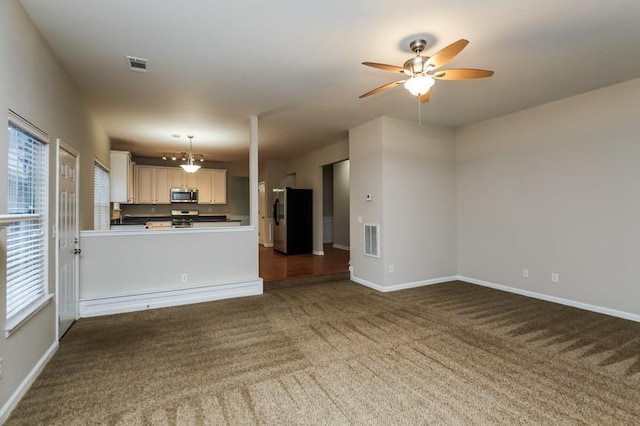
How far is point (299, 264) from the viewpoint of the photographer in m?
6.43

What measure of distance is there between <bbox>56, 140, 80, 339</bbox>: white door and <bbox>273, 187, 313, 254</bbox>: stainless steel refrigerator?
4472 mm

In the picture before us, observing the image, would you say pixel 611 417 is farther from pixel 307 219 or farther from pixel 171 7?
pixel 307 219

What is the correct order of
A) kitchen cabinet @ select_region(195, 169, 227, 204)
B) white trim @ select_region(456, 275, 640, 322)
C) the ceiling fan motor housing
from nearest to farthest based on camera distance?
the ceiling fan motor housing < white trim @ select_region(456, 275, 640, 322) < kitchen cabinet @ select_region(195, 169, 227, 204)

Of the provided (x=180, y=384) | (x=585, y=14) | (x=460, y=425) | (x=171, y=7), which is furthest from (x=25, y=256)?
(x=585, y=14)

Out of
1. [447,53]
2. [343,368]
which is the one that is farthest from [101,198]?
[447,53]

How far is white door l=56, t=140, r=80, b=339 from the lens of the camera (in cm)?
311

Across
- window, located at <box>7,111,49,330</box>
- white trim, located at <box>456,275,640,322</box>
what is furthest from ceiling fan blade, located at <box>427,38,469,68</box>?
white trim, located at <box>456,275,640,322</box>

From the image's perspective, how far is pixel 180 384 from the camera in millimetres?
2334

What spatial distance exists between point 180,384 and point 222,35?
2.81 meters

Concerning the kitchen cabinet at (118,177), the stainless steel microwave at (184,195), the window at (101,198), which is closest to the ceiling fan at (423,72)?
the window at (101,198)

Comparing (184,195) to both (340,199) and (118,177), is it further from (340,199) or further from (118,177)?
(340,199)

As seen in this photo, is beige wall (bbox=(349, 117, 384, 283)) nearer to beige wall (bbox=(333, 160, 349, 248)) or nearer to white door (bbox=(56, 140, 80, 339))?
beige wall (bbox=(333, 160, 349, 248))

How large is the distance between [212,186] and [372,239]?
17.5 feet

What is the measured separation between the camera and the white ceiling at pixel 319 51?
2291 mm
